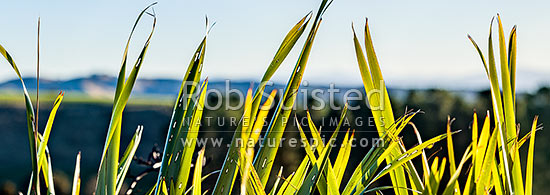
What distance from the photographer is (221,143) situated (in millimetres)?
6008

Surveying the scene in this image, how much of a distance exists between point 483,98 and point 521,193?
6.03 metres

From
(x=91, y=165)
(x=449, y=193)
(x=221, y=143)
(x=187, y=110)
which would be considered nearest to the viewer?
(x=449, y=193)

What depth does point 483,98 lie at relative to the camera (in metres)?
6.16

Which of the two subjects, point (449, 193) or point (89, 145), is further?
point (89, 145)

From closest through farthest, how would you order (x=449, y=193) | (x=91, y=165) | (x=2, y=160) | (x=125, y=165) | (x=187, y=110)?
(x=449, y=193), (x=187, y=110), (x=125, y=165), (x=91, y=165), (x=2, y=160)

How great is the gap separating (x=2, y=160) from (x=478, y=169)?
987 inches

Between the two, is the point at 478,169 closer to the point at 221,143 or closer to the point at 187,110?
the point at 187,110

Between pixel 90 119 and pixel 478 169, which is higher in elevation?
pixel 478 169

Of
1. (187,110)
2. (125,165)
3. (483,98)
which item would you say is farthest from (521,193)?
(483,98)

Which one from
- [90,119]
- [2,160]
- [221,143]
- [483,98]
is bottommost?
[2,160]

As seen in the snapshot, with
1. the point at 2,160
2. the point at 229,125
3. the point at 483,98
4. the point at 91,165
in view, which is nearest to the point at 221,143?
the point at 229,125

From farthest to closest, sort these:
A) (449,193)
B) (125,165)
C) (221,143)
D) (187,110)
Answer: (221,143)
(125,165)
(187,110)
(449,193)

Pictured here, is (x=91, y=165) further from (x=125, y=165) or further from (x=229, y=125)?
(x=125, y=165)

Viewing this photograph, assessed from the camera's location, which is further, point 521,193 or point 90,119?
point 90,119
